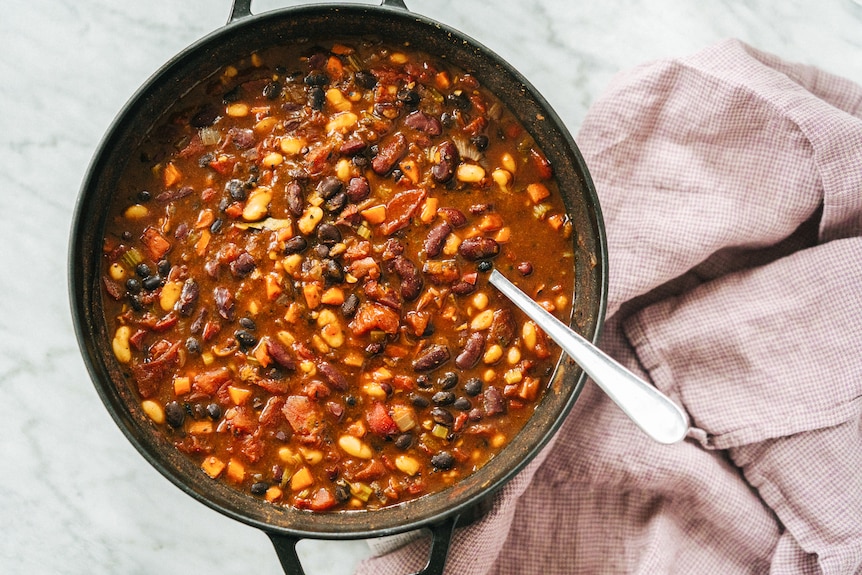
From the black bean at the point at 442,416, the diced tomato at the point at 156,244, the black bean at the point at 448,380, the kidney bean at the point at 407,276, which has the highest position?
the diced tomato at the point at 156,244

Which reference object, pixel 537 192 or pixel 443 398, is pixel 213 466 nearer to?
pixel 443 398

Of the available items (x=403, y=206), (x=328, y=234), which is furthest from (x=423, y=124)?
(x=328, y=234)

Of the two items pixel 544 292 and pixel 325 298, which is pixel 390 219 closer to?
pixel 325 298

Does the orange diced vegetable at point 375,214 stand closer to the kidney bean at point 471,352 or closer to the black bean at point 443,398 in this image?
the kidney bean at point 471,352

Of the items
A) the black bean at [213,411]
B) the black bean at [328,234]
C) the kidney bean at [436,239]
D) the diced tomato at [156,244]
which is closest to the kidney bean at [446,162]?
the kidney bean at [436,239]

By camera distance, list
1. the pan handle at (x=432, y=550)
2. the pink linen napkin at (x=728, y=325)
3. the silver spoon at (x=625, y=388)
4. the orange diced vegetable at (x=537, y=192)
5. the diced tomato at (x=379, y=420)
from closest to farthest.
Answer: the silver spoon at (x=625, y=388), the pan handle at (x=432, y=550), the diced tomato at (x=379, y=420), the orange diced vegetable at (x=537, y=192), the pink linen napkin at (x=728, y=325)

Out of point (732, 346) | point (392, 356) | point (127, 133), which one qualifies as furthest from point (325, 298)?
point (732, 346)
